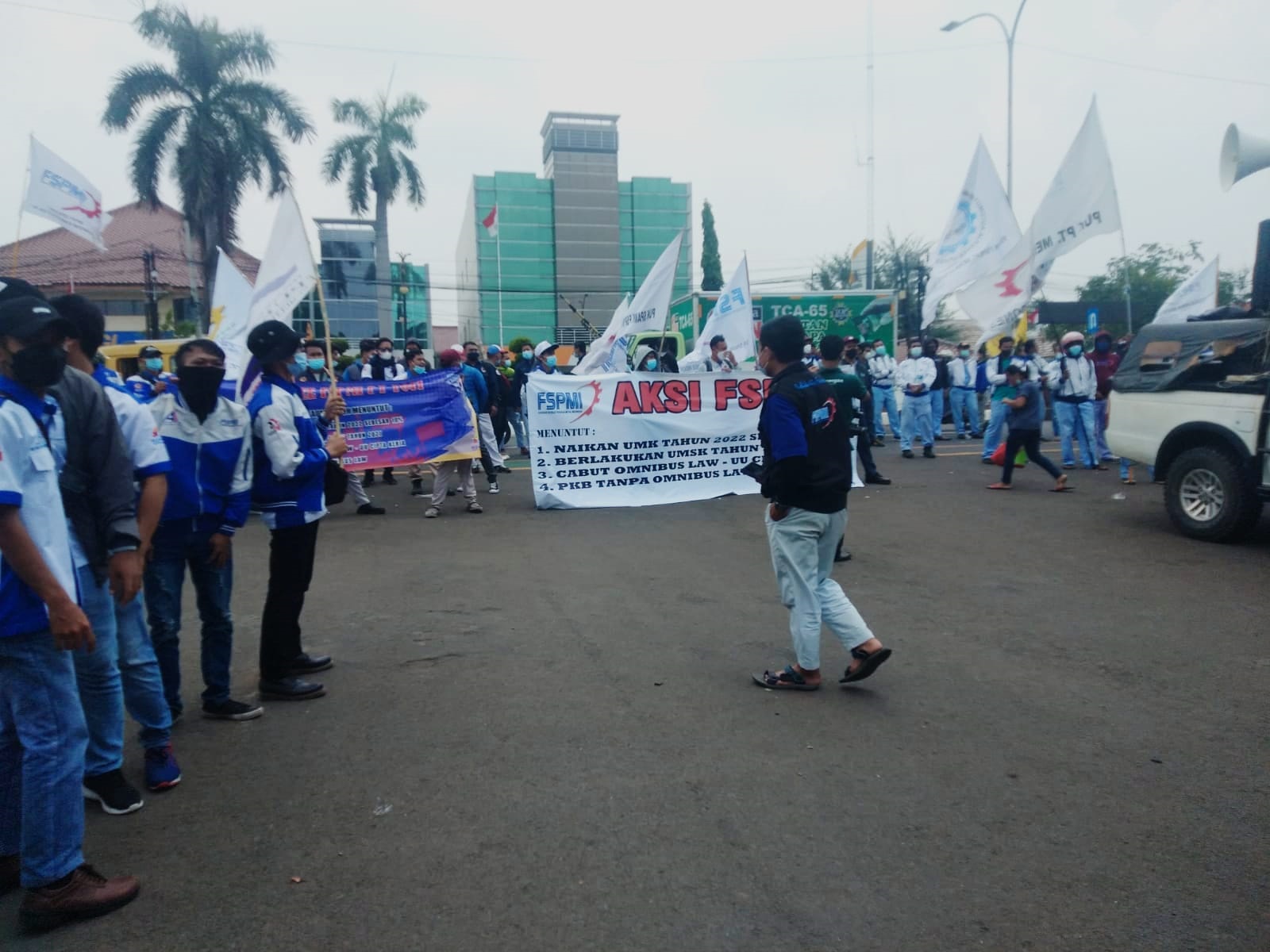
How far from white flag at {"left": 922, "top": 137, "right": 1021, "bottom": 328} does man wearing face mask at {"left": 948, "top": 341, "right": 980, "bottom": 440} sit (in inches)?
196

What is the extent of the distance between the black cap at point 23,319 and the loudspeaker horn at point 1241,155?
9703 mm

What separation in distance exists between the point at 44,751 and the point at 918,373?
13718 millimetres

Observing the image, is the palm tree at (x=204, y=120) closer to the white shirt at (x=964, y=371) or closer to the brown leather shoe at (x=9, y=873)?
the white shirt at (x=964, y=371)

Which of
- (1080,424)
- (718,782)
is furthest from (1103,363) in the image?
(718,782)

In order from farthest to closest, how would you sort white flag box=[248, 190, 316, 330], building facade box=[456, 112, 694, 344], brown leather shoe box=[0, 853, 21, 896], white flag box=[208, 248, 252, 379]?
1. building facade box=[456, 112, 694, 344]
2. white flag box=[208, 248, 252, 379]
3. white flag box=[248, 190, 316, 330]
4. brown leather shoe box=[0, 853, 21, 896]

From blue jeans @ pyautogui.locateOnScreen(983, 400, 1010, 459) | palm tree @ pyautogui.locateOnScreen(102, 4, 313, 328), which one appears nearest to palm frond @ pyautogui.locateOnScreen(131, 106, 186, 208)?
palm tree @ pyautogui.locateOnScreen(102, 4, 313, 328)

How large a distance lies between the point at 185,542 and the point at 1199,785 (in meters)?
4.40

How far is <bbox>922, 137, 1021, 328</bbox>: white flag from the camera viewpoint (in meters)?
12.2

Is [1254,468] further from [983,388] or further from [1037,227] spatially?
[983,388]

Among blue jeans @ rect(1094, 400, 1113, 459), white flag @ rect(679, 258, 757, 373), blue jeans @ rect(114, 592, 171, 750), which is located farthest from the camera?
blue jeans @ rect(1094, 400, 1113, 459)

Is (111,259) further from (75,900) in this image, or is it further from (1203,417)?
(75,900)

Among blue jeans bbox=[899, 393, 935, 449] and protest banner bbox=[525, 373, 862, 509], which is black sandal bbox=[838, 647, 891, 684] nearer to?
protest banner bbox=[525, 373, 862, 509]

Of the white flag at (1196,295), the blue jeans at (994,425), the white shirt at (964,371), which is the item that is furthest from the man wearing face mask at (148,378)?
the white flag at (1196,295)

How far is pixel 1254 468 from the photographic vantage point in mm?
7918
